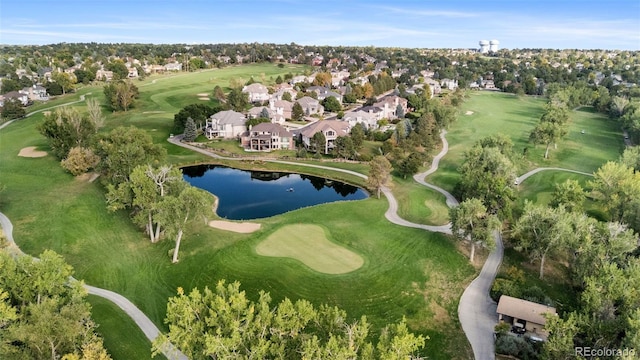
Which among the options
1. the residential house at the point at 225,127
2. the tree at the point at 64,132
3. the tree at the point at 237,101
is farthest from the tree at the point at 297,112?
the tree at the point at 64,132

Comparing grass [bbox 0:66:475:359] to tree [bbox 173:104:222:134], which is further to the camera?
tree [bbox 173:104:222:134]

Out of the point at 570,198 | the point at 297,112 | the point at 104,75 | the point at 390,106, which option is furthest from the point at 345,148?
the point at 104,75

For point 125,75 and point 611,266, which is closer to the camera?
point 611,266

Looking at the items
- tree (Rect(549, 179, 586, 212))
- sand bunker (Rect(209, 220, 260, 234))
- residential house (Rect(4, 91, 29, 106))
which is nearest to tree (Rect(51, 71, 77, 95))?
residential house (Rect(4, 91, 29, 106))

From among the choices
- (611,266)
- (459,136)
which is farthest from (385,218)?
(459,136)

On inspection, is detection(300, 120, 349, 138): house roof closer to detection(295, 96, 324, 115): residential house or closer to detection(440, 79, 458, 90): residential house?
detection(295, 96, 324, 115): residential house

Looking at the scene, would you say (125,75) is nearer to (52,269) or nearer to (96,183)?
(96,183)
